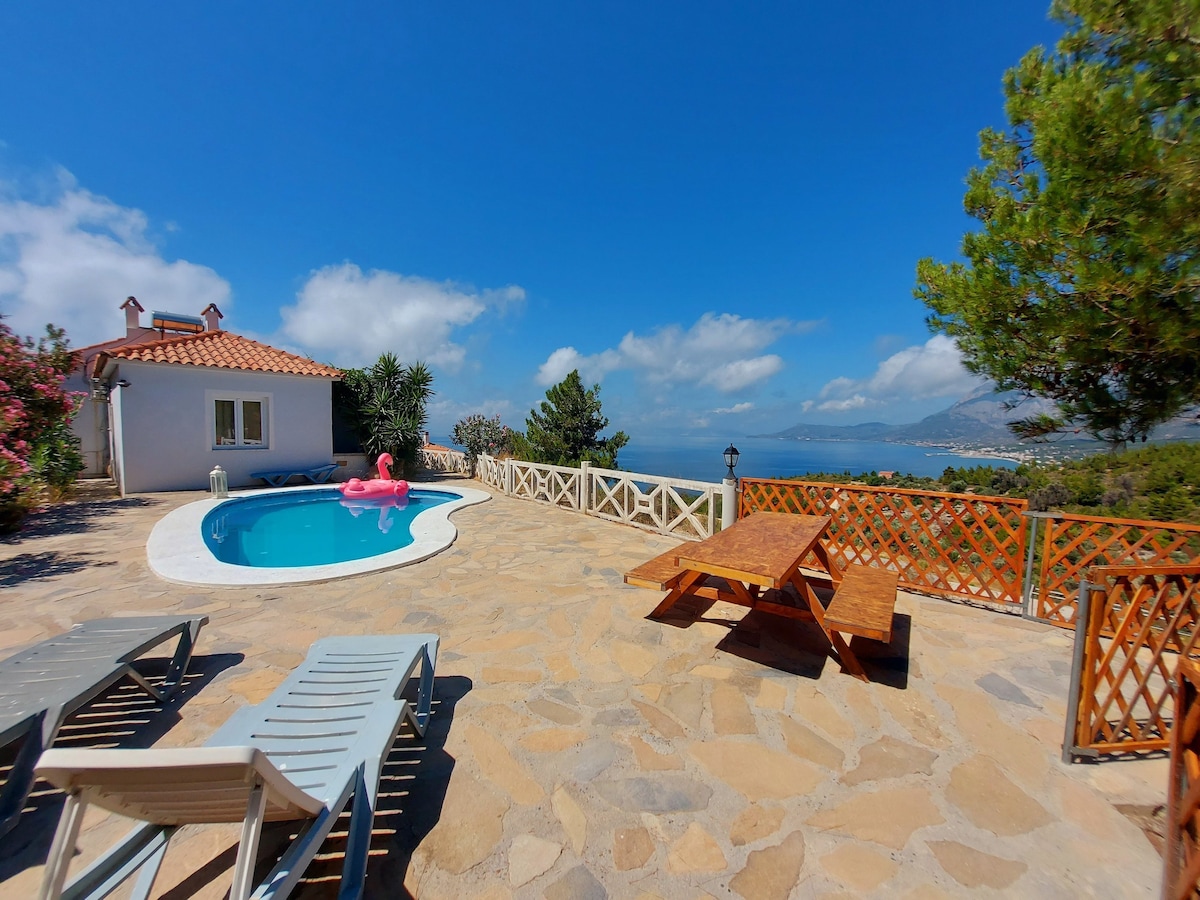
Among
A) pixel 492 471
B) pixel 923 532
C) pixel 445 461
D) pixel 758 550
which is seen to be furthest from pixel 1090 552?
pixel 445 461

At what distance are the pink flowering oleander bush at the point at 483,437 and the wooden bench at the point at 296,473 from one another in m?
4.12

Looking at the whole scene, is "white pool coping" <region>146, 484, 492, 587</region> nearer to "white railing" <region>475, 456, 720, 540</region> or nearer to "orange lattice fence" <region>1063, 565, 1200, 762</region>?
"white railing" <region>475, 456, 720, 540</region>

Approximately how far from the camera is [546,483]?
10781 mm

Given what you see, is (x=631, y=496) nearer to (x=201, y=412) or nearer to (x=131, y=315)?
(x=201, y=412)

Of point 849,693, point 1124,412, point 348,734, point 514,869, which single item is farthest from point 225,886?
point 1124,412

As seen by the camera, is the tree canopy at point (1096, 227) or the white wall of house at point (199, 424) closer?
the tree canopy at point (1096, 227)

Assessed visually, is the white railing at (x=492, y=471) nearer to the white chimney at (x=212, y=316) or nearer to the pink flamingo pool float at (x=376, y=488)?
the pink flamingo pool float at (x=376, y=488)

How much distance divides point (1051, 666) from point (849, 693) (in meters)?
1.87

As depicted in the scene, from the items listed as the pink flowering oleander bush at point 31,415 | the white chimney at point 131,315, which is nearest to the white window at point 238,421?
the pink flowering oleander bush at point 31,415

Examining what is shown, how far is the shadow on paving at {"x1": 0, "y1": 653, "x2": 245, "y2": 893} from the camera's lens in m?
1.87

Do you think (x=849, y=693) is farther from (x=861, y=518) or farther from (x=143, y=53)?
(x=143, y=53)

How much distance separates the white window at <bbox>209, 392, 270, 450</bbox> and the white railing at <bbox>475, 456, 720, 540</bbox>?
6.89 m

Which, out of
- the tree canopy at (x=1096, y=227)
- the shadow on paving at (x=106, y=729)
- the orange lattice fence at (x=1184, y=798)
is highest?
the tree canopy at (x=1096, y=227)

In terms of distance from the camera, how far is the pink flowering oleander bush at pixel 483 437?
52.4 ft
